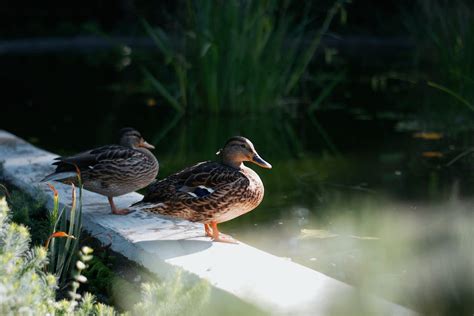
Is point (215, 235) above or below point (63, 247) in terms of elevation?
below

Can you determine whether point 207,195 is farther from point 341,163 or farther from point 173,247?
point 341,163

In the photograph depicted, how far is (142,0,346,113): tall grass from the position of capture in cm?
888

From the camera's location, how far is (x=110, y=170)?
15.8 feet

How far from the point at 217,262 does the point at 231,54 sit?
5.30 metres

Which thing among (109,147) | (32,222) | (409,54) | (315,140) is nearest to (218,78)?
(315,140)

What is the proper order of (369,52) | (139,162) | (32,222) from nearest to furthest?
(32,222) → (139,162) → (369,52)

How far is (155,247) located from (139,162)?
0.90 m

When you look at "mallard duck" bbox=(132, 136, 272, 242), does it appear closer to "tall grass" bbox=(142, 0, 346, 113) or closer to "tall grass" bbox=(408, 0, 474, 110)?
"tall grass" bbox=(408, 0, 474, 110)

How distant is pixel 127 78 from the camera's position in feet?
46.5

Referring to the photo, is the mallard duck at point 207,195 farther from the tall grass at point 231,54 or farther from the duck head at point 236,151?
the tall grass at point 231,54

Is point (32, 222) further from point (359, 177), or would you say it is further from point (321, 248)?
point (359, 177)

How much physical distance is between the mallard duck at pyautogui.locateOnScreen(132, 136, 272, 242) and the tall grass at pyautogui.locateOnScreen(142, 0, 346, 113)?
14.2ft

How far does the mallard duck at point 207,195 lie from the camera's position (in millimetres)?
4320

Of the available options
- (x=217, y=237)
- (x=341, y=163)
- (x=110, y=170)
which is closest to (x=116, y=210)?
(x=110, y=170)
